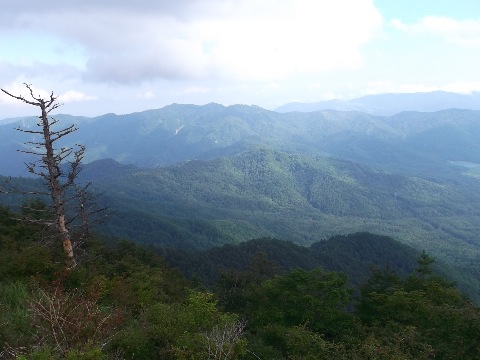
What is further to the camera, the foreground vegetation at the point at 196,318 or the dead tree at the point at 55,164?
the dead tree at the point at 55,164

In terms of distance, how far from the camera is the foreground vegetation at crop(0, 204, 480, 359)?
9.76 meters

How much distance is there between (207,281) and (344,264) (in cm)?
4580

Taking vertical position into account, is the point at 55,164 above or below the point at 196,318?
above

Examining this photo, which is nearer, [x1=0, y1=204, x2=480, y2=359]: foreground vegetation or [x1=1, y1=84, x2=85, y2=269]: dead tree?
[x1=0, y1=204, x2=480, y2=359]: foreground vegetation

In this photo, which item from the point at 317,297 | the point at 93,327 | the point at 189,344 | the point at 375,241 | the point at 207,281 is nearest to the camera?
the point at 93,327

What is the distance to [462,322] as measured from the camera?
15438mm

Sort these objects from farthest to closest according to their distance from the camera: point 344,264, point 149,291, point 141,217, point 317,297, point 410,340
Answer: point 141,217, point 344,264, point 317,297, point 149,291, point 410,340

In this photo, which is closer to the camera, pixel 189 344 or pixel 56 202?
pixel 189 344

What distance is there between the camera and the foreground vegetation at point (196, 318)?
32.0 feet

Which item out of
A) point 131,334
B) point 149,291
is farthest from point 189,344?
point 149,291

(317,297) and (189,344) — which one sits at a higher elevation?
(189,344)

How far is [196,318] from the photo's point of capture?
14.6 m

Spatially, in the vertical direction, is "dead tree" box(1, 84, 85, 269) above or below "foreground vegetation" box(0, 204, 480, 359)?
Answer: above

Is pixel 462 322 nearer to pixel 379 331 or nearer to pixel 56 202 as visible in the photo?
pixel 379 331
